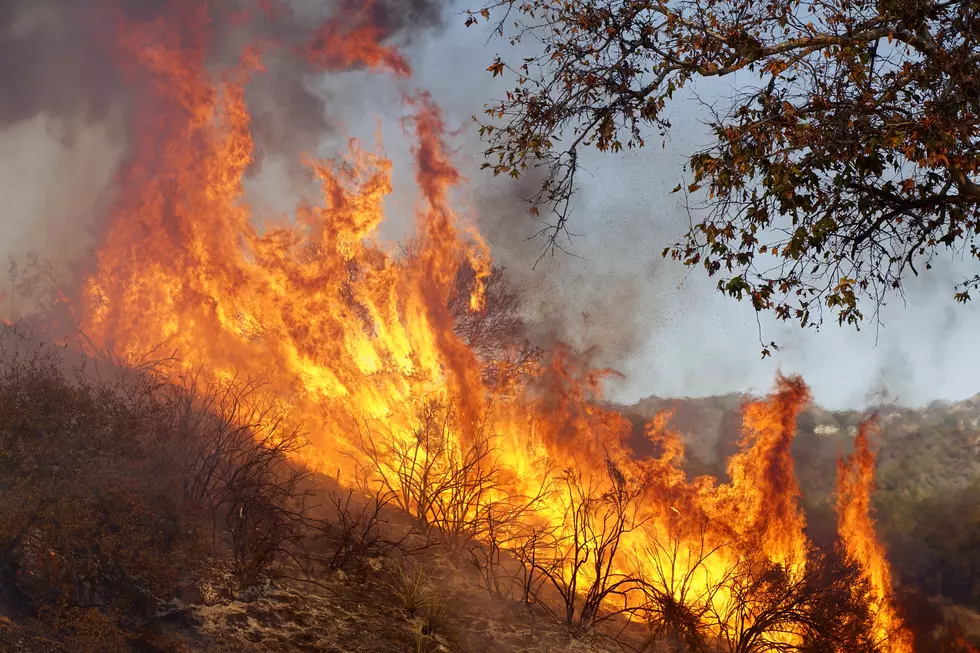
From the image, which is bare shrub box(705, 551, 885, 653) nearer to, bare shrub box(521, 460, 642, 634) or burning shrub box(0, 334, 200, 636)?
bare shrub box(521, 460, 642, 634)

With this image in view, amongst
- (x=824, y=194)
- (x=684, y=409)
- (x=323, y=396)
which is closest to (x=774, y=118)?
(x=824, y=194)

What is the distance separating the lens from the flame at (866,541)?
1491 centimetres

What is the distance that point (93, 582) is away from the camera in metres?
6.95

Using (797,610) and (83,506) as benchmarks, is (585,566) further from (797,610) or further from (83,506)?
(83,506)

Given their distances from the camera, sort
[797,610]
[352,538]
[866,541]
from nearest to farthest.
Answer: [797,610]
[352,538]
[866,541]

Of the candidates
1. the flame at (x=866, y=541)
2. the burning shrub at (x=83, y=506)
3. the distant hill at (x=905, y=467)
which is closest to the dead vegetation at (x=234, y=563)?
the burning shrub at (x=83, y=506)

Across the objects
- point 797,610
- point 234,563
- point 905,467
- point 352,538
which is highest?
point 905,467

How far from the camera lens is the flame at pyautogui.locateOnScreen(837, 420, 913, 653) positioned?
14914mm

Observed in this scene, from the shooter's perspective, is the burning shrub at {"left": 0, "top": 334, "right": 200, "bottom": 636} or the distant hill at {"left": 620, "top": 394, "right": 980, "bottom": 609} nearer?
the burning shrub at {"left": 0, "top": 334, "right": 200, "bottom": 636}

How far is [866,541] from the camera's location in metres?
15.6

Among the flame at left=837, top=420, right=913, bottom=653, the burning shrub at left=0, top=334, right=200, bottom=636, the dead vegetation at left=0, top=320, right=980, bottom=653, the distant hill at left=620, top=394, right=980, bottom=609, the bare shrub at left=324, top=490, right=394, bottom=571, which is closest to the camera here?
the burning shrub at left=0, top=334, right=200, bottom=636

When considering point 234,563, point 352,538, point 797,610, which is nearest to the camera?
point 234,563

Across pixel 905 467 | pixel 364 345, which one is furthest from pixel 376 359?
pixel 905 467

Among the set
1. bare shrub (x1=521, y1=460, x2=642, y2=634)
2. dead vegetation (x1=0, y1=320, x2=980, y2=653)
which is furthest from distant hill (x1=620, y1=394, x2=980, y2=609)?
bare shrub (x1=521, y1=460, x2=642, y2=634)
